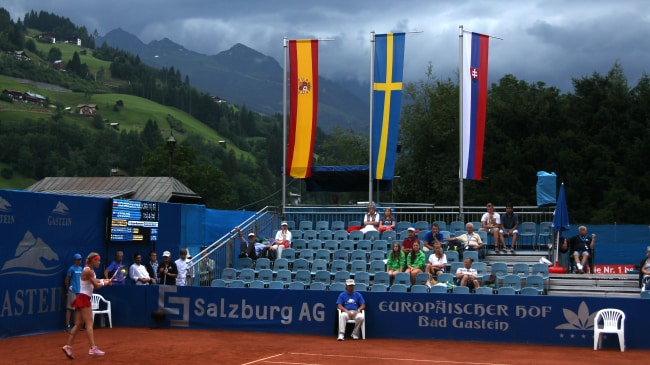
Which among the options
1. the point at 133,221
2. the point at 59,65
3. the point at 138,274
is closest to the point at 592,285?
the point at 138,274

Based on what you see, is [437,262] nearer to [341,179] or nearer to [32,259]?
[341,179]

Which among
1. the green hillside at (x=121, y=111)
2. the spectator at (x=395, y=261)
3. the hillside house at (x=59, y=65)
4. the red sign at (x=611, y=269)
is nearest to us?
the spectator at (x=395, y=261)

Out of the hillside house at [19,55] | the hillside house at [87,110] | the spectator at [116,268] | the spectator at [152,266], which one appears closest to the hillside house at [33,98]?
the hillside house at [87,110]

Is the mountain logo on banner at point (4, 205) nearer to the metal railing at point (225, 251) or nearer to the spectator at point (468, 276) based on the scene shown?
the metal railing at point (225, 251)

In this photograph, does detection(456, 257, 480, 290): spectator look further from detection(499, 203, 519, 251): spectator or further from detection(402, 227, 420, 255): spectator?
detection(499, 203, 519, 251): spectator

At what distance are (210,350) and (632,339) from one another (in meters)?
8.72

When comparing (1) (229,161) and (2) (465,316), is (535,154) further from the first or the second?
(1) (229,161)

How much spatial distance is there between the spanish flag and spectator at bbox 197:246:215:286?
4.22 metres

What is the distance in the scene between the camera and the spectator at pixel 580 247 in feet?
71.7

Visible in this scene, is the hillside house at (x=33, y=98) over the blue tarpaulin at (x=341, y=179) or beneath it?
over

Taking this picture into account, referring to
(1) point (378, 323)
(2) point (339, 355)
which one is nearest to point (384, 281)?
(1) point (378, 323)

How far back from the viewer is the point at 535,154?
156 feet

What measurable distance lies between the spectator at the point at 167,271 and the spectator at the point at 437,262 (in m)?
6.94

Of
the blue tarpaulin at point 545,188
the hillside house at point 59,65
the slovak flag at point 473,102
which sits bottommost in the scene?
the blue tarpaulin at point 545,188
